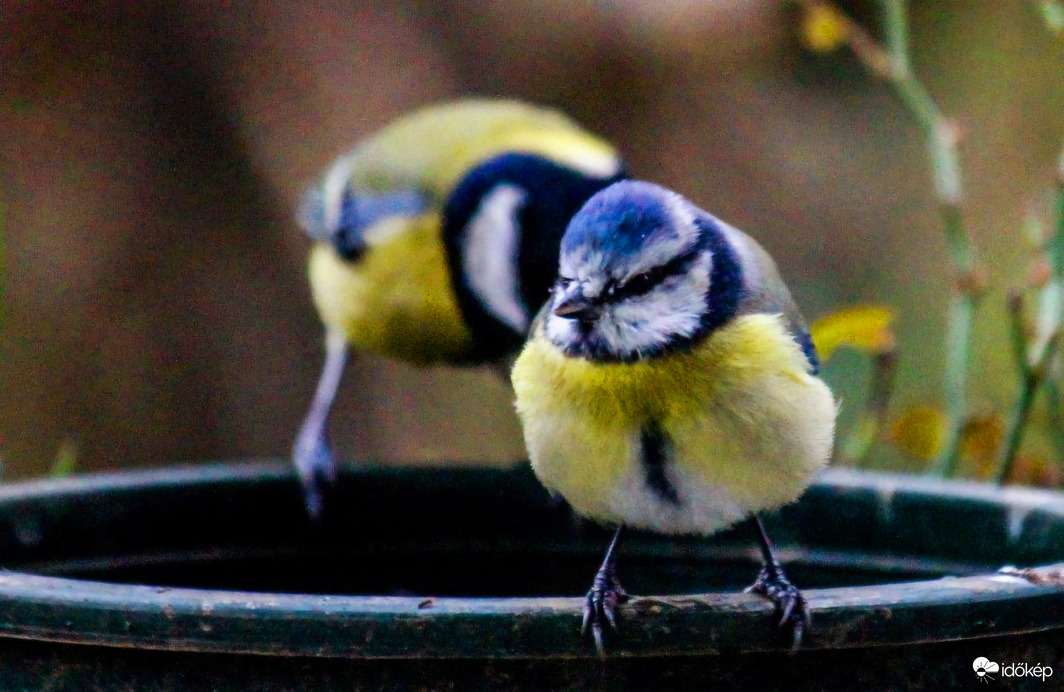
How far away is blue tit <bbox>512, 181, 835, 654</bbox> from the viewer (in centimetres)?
113

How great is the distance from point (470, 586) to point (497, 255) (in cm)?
61

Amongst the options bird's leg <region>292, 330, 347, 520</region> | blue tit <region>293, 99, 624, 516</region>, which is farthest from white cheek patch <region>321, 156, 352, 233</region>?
bird's leg <region>292, 330, 347, 520</region>

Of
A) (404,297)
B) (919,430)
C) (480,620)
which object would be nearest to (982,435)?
(919,430)

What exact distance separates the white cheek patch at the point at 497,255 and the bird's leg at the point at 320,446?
0.38 meters

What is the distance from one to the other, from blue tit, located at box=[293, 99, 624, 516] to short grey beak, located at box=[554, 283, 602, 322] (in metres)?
0.72

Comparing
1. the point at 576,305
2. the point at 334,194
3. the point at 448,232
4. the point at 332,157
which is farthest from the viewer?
the point at 332,157

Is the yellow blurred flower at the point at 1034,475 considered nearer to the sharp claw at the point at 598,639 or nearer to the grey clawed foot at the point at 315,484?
the grey clawed foot at the point at 315,484

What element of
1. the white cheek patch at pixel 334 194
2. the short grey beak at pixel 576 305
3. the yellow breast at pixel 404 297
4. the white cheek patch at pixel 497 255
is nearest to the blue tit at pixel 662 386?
the short grey beak at pixel 576 305

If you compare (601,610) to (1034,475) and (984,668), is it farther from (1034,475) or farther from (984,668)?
(1034,475)

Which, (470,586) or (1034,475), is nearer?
(470,586)

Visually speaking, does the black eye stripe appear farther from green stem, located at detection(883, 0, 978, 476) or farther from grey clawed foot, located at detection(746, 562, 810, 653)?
green stem, located at detection(883, 0, 978, 476)

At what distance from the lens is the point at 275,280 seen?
363cm

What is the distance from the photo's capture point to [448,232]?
2168 mm

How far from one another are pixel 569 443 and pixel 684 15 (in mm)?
2546
